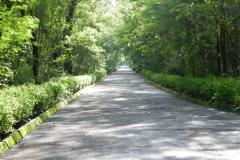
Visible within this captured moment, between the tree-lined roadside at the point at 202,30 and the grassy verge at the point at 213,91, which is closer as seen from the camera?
the grassy verge at the point at 213,91

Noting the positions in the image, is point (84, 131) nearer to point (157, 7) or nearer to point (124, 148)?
point (124, 148)

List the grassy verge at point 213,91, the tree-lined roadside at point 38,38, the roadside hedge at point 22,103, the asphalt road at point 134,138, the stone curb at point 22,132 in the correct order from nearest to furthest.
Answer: the asphalt road at point 134,138
the stone curb at point 22,132
the roadside hedge at point 22,103
the grassy verge at point 213,91
the tree-lined roadside at point 38,38

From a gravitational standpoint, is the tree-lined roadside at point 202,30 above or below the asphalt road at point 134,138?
above

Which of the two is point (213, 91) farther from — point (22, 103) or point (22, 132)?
point (22, 132)

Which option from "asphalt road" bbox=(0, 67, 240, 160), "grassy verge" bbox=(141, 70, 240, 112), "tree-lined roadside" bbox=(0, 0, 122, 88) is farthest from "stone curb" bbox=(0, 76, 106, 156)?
"grassy verge" bbox=(141, 70, 240, 112)

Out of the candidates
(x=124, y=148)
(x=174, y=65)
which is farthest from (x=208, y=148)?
(x=174, y=65)

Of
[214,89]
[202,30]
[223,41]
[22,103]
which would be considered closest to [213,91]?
[214,89]

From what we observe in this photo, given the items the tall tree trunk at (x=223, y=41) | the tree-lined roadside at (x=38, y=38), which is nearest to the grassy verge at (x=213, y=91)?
the tall tree trunk at (x=223, y=41)

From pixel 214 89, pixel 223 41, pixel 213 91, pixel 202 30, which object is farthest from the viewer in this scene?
pixel 202 30

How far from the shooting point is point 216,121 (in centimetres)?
1055

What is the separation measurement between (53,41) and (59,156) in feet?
47.7

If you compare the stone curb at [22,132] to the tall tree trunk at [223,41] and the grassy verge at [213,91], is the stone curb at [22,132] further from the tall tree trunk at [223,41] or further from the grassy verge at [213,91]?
the tall tree trunk at [223,41]

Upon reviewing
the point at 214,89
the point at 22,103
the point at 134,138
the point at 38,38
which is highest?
the point at 38,38

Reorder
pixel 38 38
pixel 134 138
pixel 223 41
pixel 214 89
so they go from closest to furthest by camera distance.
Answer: pixel 134 138 → pixel 214 89 → pixel 223 41 → pixel 38 38
